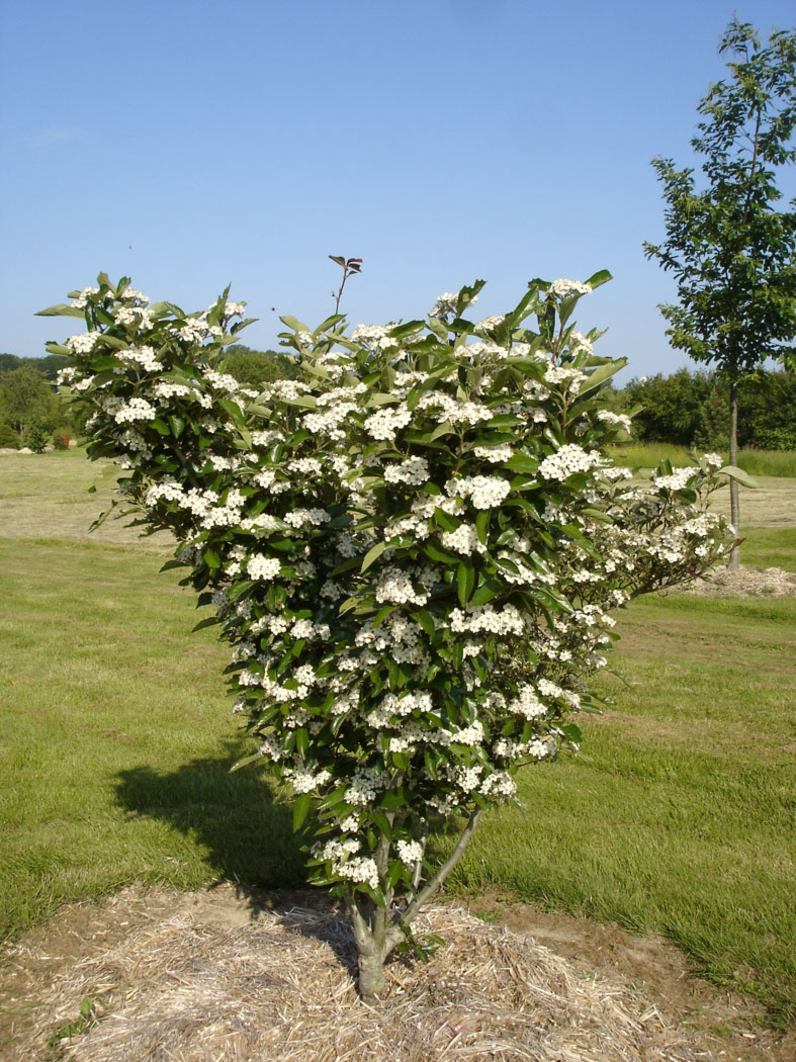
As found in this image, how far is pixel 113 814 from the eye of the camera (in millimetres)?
5391

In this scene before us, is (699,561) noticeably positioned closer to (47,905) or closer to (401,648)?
(401,648)

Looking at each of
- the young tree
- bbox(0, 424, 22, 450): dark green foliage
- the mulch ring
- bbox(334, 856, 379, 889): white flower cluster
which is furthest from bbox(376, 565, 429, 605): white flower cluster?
bbox(0, 424, 22, 450): dark green foliage

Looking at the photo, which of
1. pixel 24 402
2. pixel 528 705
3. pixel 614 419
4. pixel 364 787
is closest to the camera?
pixel 614 419

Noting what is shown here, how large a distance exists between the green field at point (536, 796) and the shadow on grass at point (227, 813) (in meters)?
0.02

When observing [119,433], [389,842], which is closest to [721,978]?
[389,842]

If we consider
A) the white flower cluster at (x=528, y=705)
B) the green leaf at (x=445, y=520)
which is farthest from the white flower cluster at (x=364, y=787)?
the green leaf at (x=445, y=520)

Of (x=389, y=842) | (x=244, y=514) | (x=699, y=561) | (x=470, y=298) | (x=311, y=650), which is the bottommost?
(x=389, y=842)

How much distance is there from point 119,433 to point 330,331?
94 cm

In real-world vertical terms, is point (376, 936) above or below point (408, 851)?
below

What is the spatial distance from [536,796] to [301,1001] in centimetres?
260

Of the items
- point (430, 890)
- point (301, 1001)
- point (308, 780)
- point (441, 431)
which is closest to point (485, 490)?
point (441, 431)

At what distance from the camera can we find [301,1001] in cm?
346

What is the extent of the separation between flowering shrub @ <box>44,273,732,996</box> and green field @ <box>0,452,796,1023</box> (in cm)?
47

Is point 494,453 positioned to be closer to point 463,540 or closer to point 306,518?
point 463,540
